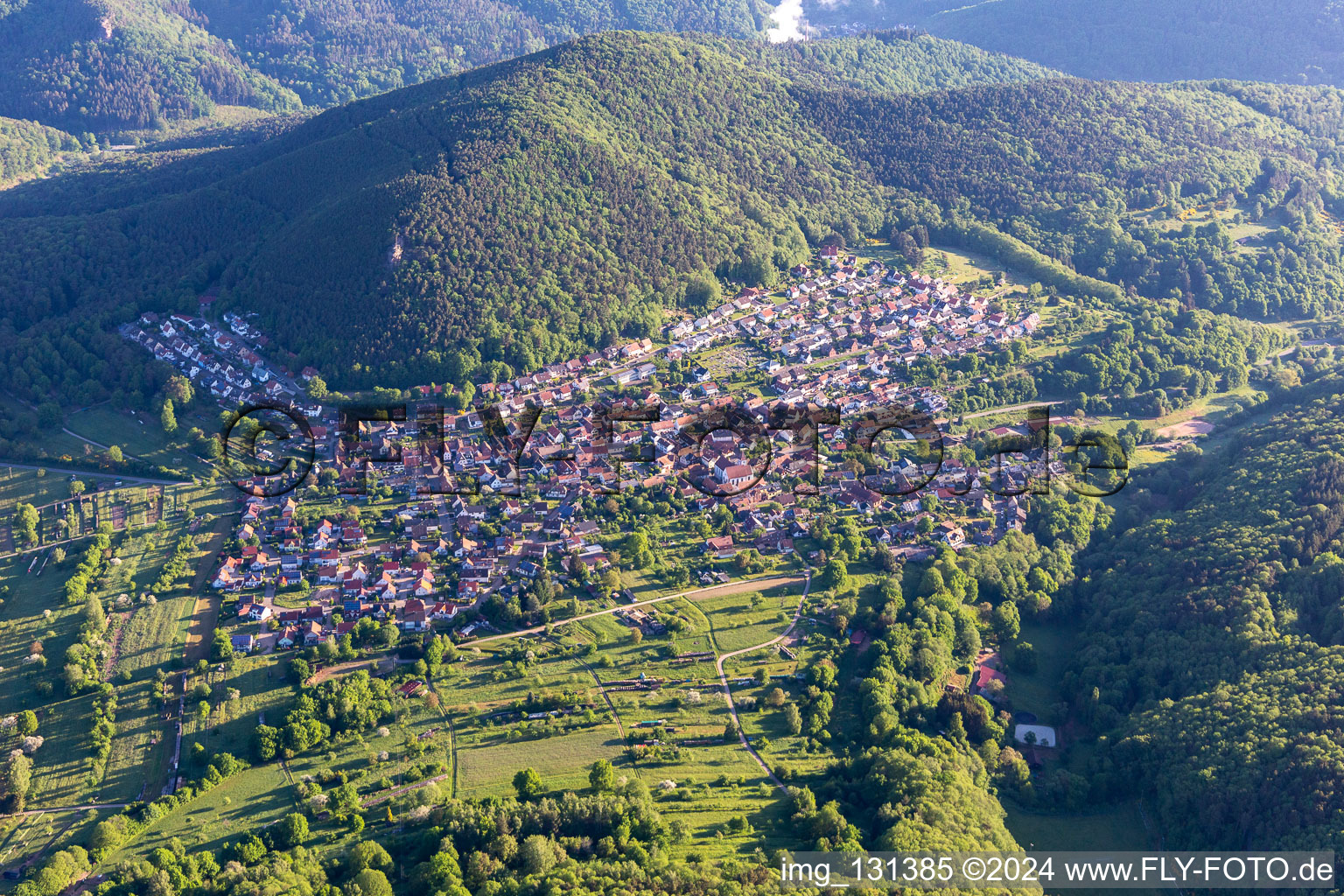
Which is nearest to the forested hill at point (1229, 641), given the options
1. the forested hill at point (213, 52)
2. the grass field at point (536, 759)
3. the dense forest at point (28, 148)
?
the grass field at point (536, 759)

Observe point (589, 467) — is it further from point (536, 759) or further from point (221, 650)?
point (221, 650)

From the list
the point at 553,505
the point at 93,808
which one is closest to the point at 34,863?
the point at 93,808

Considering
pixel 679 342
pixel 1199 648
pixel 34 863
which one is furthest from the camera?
pixel 679 342

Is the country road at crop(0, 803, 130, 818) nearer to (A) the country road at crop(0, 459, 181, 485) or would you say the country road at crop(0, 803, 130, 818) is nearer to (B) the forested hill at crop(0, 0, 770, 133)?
(A) the country road at crop(0, 459, 181, 485)

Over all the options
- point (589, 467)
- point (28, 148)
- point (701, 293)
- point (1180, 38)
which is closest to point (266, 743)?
point (589, 467)

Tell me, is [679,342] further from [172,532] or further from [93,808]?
[93,808]

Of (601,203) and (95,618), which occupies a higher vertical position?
(601,203)
